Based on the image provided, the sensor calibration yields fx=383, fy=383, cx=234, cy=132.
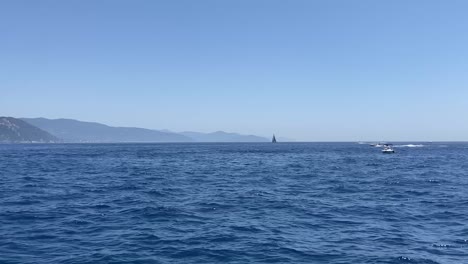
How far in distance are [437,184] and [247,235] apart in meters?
37.4

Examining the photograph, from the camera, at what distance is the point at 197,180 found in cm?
5481

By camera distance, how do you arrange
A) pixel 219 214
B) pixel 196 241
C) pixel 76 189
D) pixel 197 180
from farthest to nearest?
pixel 197 180, pixel 76 189, pixel 219 214, pixel 196 241

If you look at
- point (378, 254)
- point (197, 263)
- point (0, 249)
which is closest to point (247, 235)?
point (197, 263)

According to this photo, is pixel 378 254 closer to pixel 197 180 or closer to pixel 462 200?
pixel 462 200

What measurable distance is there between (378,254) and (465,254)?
4485mm

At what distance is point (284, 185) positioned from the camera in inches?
1957

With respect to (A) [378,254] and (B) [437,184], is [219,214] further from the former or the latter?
(B) [437,184]

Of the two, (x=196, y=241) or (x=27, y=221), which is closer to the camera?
(x=196, y=241)

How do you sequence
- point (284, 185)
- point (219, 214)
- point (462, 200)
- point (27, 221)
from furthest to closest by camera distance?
point (284, 185) < point (462, 200) < point (219, 214) < point (27, 221)

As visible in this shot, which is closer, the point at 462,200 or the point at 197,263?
the point at 197,263

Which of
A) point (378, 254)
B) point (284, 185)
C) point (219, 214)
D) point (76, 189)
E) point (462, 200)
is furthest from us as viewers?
point (284, 185)

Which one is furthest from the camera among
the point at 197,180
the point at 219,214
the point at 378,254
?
the point at 197,180

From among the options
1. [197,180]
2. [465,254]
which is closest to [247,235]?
[465,254]

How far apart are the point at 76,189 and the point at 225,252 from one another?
2999cm
